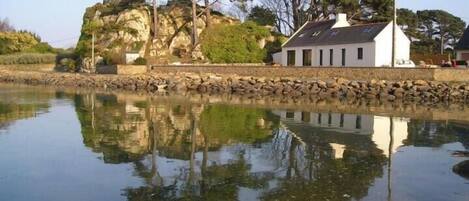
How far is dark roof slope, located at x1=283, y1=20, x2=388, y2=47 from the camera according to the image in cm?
3909

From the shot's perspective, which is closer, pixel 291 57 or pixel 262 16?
pixel 291 57

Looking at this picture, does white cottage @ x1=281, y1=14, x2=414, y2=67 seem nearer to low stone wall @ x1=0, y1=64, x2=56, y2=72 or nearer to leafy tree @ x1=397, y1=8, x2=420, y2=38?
leafy tree @ x1=397, y1=8, x2=420, y2=38

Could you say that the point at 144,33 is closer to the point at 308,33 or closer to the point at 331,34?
the point at 308,33

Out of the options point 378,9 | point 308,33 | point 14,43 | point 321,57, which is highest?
point 378,9

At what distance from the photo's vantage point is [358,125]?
19.8 m

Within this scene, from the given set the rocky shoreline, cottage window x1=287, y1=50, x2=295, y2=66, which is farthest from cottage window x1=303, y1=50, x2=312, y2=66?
the rocky shoreline

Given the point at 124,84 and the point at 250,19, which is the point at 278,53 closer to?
the point at 250,19

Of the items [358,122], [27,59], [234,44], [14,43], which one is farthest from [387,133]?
[14,43]

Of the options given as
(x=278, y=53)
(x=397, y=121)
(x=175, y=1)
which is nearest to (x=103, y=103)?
(x=397, y=121)

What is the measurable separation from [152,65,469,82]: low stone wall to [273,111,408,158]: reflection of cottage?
11536mm

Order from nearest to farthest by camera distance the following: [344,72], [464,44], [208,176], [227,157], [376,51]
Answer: [208,176] → [227,157] → [344,72] → [376,51] → [464,44]

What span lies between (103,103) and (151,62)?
20152 mm

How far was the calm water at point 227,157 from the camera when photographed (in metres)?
9.99

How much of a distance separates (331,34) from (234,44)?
1092 centimetres
